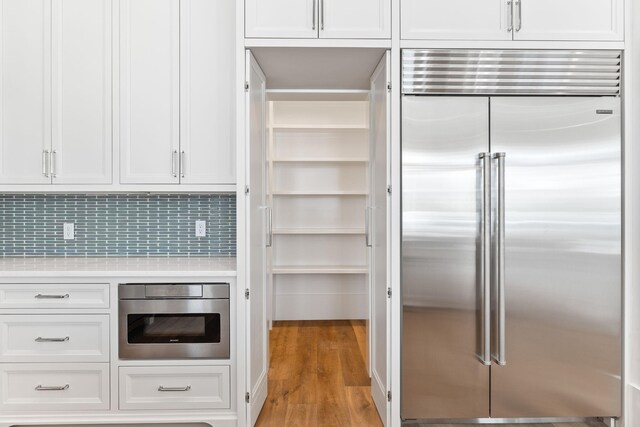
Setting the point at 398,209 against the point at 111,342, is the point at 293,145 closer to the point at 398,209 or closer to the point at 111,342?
the point at 398,209

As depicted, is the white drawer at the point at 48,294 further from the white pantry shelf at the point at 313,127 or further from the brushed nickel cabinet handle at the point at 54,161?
the white pantry shelf at the point at 313,127

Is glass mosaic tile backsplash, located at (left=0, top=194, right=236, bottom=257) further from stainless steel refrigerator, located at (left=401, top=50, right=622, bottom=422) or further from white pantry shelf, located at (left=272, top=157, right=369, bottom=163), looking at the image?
stainless steel refrigerator, located at (left=401, top=50, right=622, bottom=422)

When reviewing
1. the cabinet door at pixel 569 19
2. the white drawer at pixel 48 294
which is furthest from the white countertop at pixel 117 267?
the cabinet door at pixel 569 19

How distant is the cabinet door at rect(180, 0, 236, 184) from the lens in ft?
7.88

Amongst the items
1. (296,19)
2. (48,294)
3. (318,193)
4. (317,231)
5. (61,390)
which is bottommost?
(61,390)

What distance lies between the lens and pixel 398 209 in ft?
6.91

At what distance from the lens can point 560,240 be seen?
2.15 m

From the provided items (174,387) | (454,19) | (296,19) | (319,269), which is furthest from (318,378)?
(454,19)

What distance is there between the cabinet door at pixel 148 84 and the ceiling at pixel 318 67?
0.57 metres

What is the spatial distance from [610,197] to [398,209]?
1108 millimetres

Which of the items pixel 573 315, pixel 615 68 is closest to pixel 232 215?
pixel 573 315

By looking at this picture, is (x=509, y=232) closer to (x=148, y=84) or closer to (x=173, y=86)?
(x=173, y=86)

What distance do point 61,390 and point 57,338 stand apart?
27cm

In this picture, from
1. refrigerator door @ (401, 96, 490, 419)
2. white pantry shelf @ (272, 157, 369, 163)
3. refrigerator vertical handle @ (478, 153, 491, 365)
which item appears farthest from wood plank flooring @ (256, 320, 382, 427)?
white pantry shelf @ (272, 157, 369, 163)
